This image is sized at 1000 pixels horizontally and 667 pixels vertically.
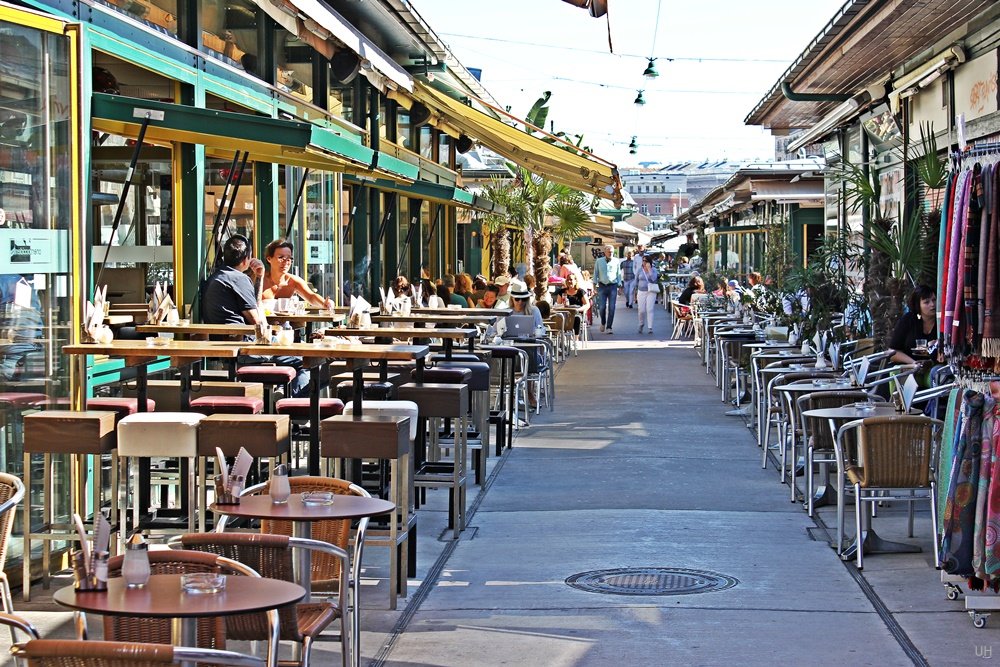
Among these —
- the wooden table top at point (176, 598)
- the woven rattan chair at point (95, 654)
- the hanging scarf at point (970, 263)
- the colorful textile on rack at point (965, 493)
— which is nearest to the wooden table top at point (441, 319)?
the hanging scarf at point (970, 263)

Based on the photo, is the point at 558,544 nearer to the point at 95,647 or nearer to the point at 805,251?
the point at 95,647

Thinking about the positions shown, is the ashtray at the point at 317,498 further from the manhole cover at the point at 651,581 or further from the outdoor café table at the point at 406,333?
the outdoor café table at the point at 406,333

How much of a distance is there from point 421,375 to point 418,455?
638 millimetres

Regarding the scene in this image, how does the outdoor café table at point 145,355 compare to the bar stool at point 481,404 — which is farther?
the bar stool at point 481,404

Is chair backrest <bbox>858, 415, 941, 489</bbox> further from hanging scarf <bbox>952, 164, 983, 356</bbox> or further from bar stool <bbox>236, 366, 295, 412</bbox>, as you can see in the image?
bar stool <bbox>236, 366, 295, 412</bbox>

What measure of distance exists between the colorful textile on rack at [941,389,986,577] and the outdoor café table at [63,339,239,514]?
13.1ft

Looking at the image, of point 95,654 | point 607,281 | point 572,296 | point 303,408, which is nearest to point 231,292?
point 303,408

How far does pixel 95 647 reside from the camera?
11.3 feet

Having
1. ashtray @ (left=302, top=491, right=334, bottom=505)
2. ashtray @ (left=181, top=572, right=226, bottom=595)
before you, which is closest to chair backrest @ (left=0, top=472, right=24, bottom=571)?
ashtray @ (left=302, top=491, right=334, bottom=505)

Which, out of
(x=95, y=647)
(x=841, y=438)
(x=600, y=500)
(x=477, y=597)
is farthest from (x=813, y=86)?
(x=95, y=647)

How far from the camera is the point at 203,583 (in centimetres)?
426

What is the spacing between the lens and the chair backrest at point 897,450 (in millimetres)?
8219

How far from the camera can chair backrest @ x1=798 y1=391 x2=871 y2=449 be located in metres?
10.1

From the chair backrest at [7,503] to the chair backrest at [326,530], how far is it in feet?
3.29
